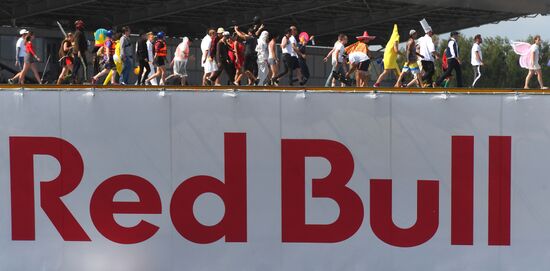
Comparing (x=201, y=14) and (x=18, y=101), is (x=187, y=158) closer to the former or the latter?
(x=18, y=101)

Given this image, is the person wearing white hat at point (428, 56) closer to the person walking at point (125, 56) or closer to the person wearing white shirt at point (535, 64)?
the person wearing white shirt at point (535, 64)

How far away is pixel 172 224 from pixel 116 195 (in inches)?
42.6

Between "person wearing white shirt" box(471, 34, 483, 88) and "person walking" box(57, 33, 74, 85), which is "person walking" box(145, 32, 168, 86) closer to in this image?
"person walking" box(57, 33, 74, 85)

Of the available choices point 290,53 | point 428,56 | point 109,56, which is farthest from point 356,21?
point 109,56

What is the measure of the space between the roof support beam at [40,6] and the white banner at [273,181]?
2879 cm

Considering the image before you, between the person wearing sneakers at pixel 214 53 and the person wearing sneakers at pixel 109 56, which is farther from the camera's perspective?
the person wearing sneakers at pixel 109 56

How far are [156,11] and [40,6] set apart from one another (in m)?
5.81

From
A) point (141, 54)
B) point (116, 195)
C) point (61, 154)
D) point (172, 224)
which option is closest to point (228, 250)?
point (172, 224)

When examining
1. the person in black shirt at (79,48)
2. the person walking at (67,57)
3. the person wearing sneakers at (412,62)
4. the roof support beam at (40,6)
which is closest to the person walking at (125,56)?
the person in black shirt at (79,48)

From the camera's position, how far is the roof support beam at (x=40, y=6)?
1795 inches

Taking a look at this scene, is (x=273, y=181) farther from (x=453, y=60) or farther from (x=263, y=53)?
(x=453, y=60)

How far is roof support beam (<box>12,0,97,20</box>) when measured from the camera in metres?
45.6

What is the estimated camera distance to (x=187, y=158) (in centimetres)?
1722

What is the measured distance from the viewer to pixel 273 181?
56.6ft
